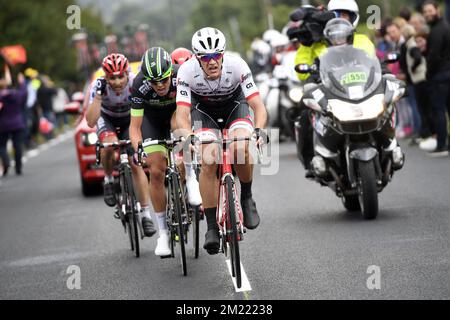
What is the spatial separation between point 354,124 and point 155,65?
2390mm

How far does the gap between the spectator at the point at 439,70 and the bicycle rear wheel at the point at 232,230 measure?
28.3 ft

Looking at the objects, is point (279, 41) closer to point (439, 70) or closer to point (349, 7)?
point (439, 70)

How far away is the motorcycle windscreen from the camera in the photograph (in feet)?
37.9

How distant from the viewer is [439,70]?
17.2 meters

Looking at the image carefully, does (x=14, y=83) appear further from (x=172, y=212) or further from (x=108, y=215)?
(x=172, y=212)

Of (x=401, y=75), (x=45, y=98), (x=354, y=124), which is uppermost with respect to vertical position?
(x=354, y=124)

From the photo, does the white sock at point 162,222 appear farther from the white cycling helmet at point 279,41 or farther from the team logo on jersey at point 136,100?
the white cycling helmet at point 279,41

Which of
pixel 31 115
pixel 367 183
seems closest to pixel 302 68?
pixel 367 183

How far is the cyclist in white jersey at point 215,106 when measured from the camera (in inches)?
362

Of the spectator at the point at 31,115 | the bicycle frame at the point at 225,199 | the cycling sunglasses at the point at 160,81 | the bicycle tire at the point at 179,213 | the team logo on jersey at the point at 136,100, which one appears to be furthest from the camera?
the spectator at the point at 31,115

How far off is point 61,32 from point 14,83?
34.1 meters

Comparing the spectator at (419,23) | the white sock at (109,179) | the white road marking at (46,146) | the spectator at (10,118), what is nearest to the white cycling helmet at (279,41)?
the spectator at (419,23)

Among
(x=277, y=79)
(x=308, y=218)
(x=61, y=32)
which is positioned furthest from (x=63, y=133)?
(x=308, y=218)

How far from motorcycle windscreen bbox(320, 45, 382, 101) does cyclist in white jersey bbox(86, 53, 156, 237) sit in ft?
6.52
